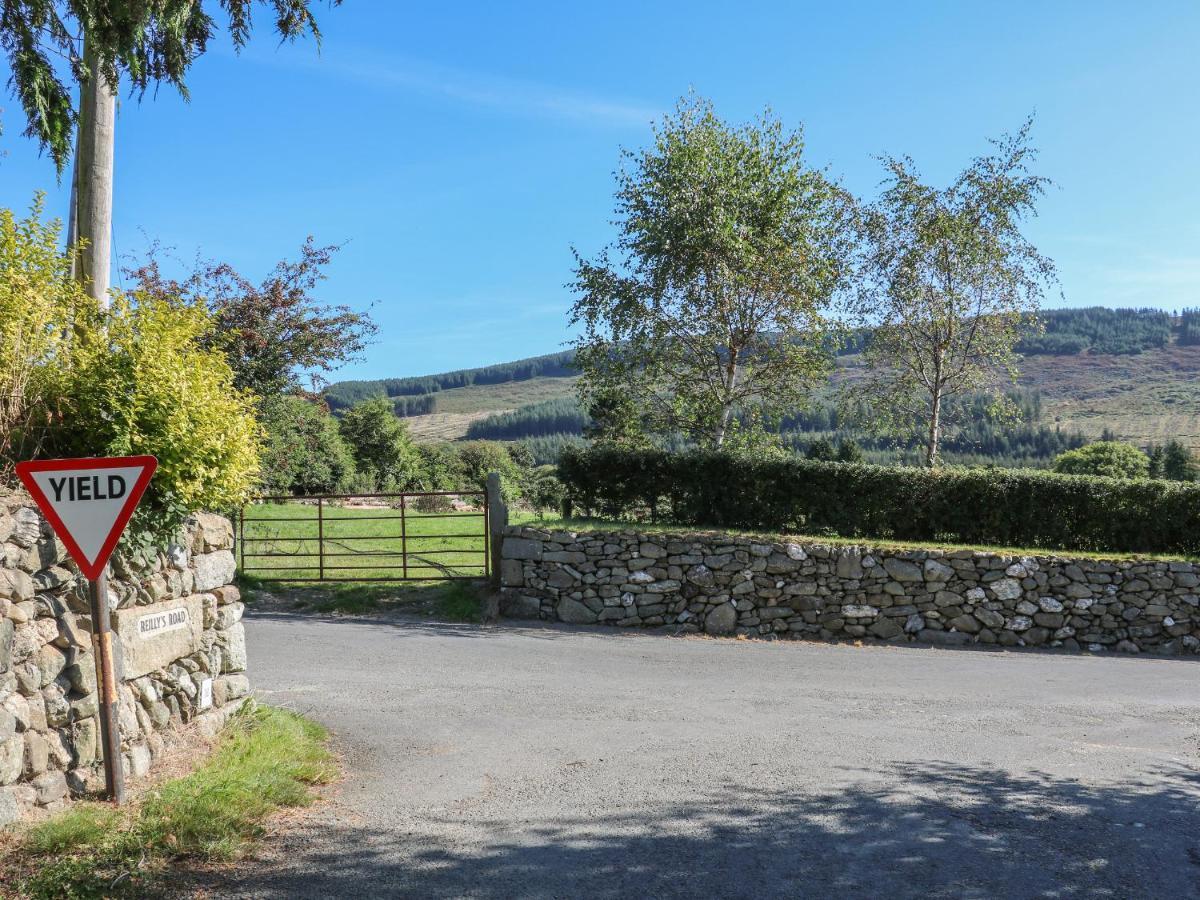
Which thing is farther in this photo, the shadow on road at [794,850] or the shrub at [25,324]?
the shrub at [25,324]

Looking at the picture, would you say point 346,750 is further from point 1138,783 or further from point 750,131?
point 750,131

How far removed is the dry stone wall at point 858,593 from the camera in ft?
45.9

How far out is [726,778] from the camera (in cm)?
633

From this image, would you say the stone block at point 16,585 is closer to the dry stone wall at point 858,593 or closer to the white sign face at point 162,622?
the white sign face at point 162,622

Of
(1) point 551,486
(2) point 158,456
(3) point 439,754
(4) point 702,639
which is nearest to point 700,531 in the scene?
(4) point 702,639

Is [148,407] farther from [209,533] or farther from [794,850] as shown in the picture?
[794,850]

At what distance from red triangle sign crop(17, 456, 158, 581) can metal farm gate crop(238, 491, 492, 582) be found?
7.70m

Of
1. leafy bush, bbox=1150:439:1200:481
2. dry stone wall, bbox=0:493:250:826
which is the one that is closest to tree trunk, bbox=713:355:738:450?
dry stone wall, bbox=0:493:250:826

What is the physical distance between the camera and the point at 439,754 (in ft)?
22.9

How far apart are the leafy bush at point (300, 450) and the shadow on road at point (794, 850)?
3.16 metres

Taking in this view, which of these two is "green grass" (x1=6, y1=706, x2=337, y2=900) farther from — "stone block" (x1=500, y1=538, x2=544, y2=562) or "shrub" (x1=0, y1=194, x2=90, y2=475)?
"stone block" (x1=500, y1=538, x2=544, y2=562)

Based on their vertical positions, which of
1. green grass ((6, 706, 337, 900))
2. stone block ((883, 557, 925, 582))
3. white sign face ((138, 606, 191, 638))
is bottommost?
green grass ((6, 706, 337, 900))

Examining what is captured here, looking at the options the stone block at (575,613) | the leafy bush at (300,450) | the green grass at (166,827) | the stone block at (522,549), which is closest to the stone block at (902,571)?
the stone block at (575,613)

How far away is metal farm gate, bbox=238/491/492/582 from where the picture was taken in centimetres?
1487
